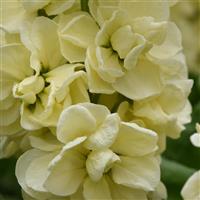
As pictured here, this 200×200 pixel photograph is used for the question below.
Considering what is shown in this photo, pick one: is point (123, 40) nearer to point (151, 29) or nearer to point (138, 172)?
point (151, 29)

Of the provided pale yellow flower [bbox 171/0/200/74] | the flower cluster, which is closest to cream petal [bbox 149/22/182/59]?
the flower cluster

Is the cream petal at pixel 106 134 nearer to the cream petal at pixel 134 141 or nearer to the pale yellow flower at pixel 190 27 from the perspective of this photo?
the cream petal at pixel 134 141

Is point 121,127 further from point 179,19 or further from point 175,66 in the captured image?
point 179,19

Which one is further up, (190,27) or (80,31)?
(80,31)

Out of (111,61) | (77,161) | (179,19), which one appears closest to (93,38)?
(111,61)

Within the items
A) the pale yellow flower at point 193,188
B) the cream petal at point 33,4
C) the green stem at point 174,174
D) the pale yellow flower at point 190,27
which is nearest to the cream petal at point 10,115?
the cream petal at point 33,4

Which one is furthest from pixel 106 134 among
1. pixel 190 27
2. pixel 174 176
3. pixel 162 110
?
pixel 190 27

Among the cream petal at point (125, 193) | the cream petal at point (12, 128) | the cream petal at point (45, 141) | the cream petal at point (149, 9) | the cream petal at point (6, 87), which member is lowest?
the cream petal at point (125, 193)
